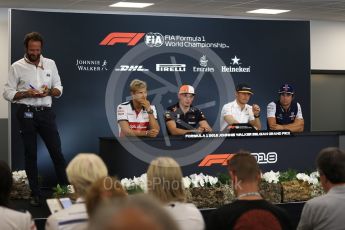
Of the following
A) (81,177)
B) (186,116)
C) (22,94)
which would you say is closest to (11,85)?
(22,94)

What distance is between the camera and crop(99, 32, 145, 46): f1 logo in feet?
30.3

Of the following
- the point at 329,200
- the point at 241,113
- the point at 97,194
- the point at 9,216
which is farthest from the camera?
the point at 241,113

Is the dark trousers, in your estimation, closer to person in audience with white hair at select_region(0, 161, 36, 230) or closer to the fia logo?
person in audience with white hair at select_region(0, 161, 36, 230)

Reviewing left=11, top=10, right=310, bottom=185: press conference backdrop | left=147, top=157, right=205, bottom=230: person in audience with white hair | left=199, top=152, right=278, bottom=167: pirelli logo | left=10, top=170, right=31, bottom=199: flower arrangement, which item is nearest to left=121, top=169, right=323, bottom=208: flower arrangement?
left=199, top=152, right=278, bottom=167: pirelli logo

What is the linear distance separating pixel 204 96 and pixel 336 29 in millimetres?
4403

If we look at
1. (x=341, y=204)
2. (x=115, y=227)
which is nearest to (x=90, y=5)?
(x=341, y=204)

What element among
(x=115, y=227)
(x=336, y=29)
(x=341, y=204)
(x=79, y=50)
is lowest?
(x=341, y=204)

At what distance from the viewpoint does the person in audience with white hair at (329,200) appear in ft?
10.3

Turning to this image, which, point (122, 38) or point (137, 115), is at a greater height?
point (122, 38)

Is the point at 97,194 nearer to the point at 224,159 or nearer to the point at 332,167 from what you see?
the point at 332,167

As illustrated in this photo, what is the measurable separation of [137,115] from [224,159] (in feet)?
3.70

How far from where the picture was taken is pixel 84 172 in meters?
2.97

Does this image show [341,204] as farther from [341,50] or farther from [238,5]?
[341,50]

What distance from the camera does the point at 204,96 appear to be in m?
9.77
